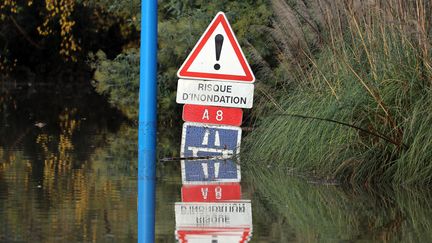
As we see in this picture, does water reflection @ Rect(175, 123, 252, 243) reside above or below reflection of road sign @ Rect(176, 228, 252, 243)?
below

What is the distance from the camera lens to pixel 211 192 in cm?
1105

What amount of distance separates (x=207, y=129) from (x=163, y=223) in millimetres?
4715

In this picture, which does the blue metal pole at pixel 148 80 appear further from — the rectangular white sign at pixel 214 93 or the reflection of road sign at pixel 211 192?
the reflection of road sign at pixel 211 192

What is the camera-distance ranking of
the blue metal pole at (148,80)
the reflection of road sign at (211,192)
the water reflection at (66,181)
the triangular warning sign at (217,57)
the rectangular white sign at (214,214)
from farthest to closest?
the triangular warning sign at (217,57), the blue metal pole at (148,80), the reflection of road sign at (211,192), the rectangular white sign at (214,214), the water reflection at (66,181)

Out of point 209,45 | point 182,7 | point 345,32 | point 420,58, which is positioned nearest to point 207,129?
point 209,45

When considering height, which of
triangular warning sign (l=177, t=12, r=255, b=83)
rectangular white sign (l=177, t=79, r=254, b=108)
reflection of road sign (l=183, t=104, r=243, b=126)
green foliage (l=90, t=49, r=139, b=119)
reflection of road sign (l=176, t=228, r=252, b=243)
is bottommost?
green foliage (l=90, t=49, r=139, b=119)

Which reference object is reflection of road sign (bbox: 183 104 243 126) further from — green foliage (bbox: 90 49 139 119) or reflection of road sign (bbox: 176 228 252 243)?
green foliage (bbox: 90 49 139 119)

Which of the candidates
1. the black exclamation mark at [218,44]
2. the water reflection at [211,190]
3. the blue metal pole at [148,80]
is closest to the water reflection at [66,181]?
the blue metal pole at [148,80]

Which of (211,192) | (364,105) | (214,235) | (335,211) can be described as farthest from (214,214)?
(364,105)

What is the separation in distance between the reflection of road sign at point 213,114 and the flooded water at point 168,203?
501mm

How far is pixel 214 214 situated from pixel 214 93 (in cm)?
423

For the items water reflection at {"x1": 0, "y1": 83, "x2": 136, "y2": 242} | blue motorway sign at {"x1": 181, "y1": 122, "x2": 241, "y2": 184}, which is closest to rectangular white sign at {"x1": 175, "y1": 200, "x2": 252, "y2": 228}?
water reflection at {"x1": 0, "y1": 83, "x2": 136, "y2": 242}

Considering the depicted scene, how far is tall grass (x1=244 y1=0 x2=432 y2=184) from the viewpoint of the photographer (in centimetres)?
1169

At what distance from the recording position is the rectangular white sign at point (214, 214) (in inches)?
357
